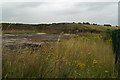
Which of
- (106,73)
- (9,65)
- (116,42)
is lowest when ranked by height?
(106,73)

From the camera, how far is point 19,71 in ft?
10.6

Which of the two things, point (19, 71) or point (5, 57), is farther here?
point (5, 57)

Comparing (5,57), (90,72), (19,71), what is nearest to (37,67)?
(19,71)

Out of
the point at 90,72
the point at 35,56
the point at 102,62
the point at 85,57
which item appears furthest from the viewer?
the point at 85,57

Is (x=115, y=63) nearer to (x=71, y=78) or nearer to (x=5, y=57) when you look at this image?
(x=71, y=78)

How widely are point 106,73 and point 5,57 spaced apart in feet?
6.32

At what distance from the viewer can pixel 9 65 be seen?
10.9ft

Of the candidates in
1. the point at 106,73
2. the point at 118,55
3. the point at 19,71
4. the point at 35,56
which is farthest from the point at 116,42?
the point at 19,71

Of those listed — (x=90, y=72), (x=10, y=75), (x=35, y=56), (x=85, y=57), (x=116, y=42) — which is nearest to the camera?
(x=10, y=75)

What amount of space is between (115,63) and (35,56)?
5.38ft

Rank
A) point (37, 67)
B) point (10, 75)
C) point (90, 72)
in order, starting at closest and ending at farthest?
point (10, 75) → point (37, 67) → point (90, 72)

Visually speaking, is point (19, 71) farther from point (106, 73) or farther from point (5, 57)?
point (106, 73)

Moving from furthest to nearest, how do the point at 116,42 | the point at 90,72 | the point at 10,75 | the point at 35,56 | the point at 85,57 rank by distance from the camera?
the point at 85,57, the point at 116,42, the point at 90,72, the point at 35,56, the point at 10,75

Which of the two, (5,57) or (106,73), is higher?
(5,57)
